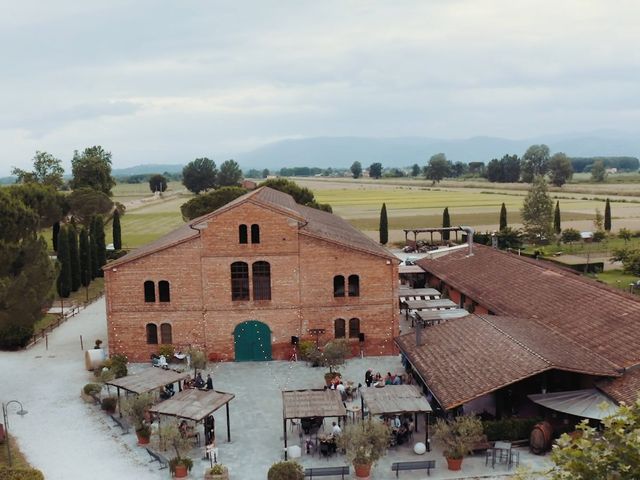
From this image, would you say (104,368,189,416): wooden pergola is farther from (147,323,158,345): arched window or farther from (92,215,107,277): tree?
(92,215,107,277): tree

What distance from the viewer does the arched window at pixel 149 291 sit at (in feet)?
121

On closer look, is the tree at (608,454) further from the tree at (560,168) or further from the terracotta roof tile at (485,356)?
the tree at (560,168)

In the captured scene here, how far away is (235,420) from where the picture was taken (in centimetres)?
2878

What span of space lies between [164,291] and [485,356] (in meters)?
18.8

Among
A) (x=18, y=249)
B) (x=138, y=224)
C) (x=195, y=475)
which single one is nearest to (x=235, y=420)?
(x=195, y=475)

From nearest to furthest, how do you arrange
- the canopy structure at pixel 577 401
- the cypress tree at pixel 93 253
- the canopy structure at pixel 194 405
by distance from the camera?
the canopy structure at pixel 577 401 → the canopy structure at pixel 194 405 → the cypress tree at pixel 93 253

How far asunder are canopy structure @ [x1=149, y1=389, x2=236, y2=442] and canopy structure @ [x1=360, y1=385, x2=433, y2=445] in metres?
5.84

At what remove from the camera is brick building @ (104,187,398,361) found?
36.7 m

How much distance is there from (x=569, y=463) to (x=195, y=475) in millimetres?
15914

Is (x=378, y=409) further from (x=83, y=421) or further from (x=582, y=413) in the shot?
(x=83, y=421)

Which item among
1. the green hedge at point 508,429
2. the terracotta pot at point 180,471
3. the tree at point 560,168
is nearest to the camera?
the terracotta pot at point 180,471

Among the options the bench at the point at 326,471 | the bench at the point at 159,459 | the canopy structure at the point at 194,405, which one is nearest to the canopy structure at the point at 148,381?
the canopy structure at the point at 194,405

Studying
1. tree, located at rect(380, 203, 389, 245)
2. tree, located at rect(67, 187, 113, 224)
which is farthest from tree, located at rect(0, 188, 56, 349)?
tree, located at rect(380, 203, 389, 245)

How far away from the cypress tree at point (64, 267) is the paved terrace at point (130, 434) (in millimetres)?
15886
